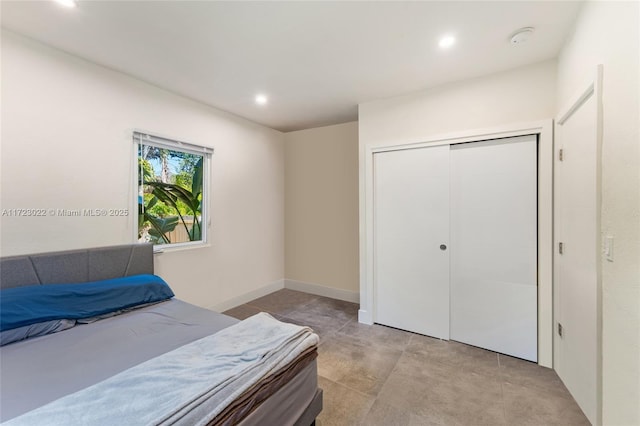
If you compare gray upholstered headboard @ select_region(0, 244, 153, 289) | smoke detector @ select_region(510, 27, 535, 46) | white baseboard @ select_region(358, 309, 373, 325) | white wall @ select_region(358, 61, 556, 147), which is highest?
smoke detector @ select_region(510, 27, 535, 46)

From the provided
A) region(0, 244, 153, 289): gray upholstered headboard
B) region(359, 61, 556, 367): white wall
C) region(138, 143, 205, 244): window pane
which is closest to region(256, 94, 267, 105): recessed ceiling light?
region(138, 143, 205, 244): window pane

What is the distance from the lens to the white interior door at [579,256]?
1518 millimetres

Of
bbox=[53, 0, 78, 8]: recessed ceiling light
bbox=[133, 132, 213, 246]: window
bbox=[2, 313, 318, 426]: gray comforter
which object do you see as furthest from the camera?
bbox=[133, 132, 213, 246]: window

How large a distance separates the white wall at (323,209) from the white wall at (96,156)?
35.7 inches

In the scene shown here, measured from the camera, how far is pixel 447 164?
273cm

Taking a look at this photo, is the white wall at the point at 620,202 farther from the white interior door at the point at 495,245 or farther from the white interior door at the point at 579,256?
the white interior door at the point at 495,245

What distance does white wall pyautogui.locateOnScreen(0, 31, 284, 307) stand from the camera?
1966mm

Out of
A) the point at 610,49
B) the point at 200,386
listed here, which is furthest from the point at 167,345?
the point at 610,49

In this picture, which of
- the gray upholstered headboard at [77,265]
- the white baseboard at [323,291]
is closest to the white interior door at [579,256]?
the white baseboard at [323,291]

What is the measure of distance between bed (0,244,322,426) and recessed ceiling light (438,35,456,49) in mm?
2352

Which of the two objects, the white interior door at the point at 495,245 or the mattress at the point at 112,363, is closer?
the mattress at the point at 112,363

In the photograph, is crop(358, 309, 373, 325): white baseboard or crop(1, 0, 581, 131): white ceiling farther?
crop(358, 309, 373, 325): white baseboard

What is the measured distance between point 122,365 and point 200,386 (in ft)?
2.07

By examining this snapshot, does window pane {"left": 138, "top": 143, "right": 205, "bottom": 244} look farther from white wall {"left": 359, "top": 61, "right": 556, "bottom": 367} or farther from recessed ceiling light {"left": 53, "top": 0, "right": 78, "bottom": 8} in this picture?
white wall {"left": 359, "top": 61, "right": 556, "bottom": 367}
